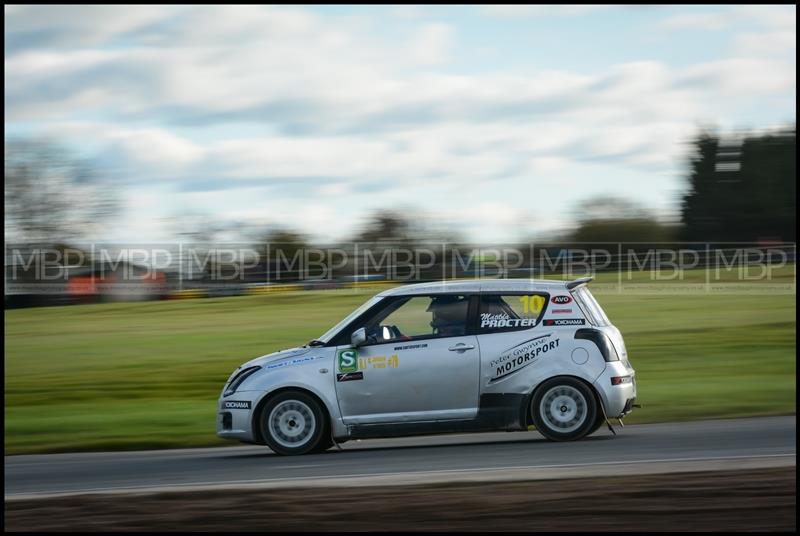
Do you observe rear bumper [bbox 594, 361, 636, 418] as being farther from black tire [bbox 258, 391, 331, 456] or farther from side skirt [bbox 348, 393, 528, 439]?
black tire [bbox 258, 391, 331, 456]

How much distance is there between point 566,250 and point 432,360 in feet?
124

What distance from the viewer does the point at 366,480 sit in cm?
883

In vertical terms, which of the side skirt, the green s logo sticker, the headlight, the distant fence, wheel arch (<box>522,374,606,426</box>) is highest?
the distant fence

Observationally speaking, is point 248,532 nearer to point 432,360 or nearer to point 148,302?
point 432,360

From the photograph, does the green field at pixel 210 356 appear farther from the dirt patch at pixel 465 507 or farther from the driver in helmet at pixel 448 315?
the dirt patch at pixel 465 507

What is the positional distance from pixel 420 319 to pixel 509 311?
35.4 inches

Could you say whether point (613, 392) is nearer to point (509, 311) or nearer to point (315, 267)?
point (509, 311)

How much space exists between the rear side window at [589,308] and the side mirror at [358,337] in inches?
85.6

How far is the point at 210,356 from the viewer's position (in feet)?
85.8

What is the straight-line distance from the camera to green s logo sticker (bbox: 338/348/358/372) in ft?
35.2

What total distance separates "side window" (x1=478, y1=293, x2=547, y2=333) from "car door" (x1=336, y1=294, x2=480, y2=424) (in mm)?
209

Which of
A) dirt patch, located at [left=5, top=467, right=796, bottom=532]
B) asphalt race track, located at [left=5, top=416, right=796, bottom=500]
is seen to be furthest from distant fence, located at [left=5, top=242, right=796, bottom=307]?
dirt patch, located at [left=5, top=467, right=796, bottom=532]

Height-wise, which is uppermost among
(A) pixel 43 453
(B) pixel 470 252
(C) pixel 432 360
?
(B) pixel 470 252

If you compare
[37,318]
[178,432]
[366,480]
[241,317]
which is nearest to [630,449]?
[366,480]
